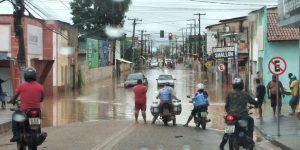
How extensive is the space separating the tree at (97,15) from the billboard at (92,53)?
5815 millimetres

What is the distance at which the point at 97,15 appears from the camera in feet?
265

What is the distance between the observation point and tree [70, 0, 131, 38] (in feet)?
252

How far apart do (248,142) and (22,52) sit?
1530 centimetres

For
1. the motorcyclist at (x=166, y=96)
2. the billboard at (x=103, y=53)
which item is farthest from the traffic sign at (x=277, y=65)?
the billboard at (x=103, y=53)

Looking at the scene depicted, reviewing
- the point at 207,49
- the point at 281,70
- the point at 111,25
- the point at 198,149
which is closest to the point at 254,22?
the point at 281,70

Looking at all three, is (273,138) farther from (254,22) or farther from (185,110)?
(254,22)

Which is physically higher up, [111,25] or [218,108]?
[111,25]

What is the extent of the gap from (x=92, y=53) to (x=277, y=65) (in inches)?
2122

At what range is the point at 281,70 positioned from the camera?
57.3 feet

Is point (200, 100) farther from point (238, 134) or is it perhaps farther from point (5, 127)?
point (238, 134)

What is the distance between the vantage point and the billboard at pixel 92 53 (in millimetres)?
67219

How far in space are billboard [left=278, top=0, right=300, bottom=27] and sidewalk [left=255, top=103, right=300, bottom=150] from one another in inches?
136

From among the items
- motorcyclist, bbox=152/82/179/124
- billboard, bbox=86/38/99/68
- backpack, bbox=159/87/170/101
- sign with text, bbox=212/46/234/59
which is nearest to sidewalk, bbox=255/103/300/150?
motorcyclist, bbox=152/82/179/124

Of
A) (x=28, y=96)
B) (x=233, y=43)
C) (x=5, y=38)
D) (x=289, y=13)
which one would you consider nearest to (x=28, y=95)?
(x=28, y=96)
